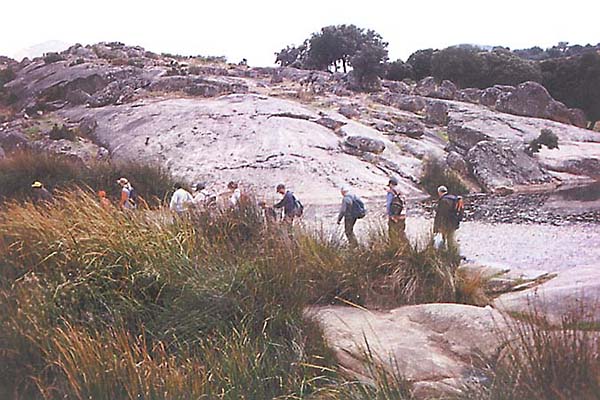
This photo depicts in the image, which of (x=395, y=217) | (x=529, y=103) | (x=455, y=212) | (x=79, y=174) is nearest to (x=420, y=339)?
(x=395, y=217)

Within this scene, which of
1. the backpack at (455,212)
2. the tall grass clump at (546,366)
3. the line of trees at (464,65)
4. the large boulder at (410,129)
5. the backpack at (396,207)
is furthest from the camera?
the line of trees at (464,65)

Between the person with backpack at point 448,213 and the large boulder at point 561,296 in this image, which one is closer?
the large boulder at point 561,296

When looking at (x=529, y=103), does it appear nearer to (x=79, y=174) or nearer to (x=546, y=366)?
(x=79, y=174)

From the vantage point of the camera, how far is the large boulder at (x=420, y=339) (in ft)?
15.2

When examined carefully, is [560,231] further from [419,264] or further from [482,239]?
[419,264]

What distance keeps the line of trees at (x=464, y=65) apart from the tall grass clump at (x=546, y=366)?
3659 cm

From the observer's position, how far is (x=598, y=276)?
752cm

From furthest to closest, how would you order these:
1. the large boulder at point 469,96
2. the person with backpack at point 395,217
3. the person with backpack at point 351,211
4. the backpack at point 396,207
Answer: the large boulder at point 469,96, the person with backpack at point 351,211, the backpack at point 396,207, the person with backpack at point 395,217

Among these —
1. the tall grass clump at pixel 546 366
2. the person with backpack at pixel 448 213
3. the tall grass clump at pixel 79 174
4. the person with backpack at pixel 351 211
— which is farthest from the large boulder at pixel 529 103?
the tall grass clump at pixel 546 366

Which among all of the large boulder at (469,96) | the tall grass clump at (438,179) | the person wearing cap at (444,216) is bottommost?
the tall grass clump at (438,179)

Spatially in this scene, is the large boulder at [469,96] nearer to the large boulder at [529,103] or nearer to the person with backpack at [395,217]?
the large boulder at [529,103]

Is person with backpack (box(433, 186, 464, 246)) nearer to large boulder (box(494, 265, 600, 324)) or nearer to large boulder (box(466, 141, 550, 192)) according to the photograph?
large boulder (box(494, 265, 600, 324))

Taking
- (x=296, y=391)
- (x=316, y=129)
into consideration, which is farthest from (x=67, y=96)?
(x=296, y=391)

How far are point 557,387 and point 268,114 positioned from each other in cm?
2580
